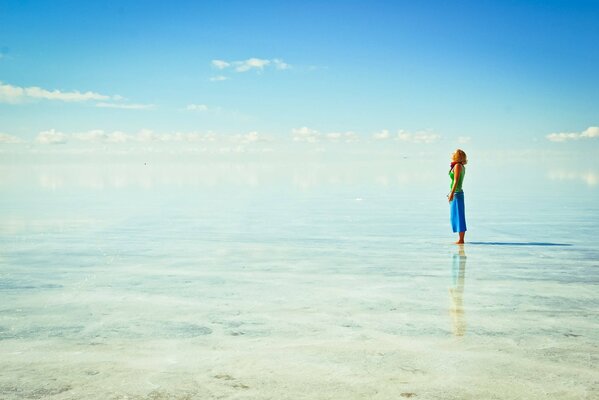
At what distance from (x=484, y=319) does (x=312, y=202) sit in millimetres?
14866

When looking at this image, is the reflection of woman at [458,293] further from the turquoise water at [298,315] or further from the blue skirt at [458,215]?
the blue skirt at [458,215]

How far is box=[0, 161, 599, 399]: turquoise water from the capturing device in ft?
12.0

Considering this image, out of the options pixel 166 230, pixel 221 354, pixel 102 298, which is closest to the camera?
pixel 221 354

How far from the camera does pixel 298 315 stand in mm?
5301

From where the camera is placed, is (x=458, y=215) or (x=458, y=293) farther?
(x=458, y=215)

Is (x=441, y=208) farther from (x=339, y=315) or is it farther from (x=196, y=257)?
(x=339, y=315)

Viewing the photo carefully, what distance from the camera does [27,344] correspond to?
4441 millimetres

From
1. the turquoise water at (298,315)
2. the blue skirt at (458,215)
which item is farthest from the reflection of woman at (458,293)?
the blue skirt at (458,215)

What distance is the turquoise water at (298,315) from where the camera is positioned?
3.66m

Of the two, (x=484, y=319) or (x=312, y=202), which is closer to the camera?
A: (x=484, y=319)

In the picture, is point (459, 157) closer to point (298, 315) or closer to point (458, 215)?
point (458, 215)

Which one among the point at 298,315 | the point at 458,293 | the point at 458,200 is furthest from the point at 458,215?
the point at 298,315

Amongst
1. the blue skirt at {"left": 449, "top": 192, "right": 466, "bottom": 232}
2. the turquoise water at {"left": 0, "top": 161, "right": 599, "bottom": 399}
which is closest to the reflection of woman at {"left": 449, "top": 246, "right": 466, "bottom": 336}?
the turquoise water at {"left": 0, "top": 161, "right": 599, "bottom": 399}

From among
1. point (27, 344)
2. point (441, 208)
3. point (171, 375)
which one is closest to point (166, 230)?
point (27, 344)
